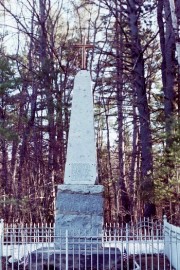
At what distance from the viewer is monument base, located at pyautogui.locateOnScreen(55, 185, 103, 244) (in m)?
9.75

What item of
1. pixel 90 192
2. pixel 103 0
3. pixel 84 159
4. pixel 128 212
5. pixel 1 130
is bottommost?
pixel 128 212

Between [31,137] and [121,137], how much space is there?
3568 mm

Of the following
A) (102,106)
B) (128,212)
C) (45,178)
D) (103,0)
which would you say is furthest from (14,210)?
(103,0)

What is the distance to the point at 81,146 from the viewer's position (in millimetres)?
9961

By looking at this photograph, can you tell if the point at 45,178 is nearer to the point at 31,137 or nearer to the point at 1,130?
the point at 31,137

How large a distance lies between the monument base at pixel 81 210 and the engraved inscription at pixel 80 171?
7.4 inches

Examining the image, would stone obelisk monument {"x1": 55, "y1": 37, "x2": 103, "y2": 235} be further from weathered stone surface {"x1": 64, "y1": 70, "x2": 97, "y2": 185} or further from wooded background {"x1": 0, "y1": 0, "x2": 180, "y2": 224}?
wooded background {"x1": 0, "y1": 0, "x2": 180, "y2": 224}

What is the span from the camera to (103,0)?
738 inches

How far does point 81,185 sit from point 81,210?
461 millimetres

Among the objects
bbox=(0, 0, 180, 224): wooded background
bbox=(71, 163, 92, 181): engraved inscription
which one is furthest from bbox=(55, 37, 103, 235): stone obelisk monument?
bbox=(0, 0, 180, 224): wooded background

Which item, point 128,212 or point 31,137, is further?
point 31,137

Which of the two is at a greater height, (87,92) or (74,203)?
(87,92)

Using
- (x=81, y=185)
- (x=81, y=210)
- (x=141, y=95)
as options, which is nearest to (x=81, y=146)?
(x=81, y=185)

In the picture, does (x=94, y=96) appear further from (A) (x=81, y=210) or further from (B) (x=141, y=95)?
(A) (x=81, y=210)
